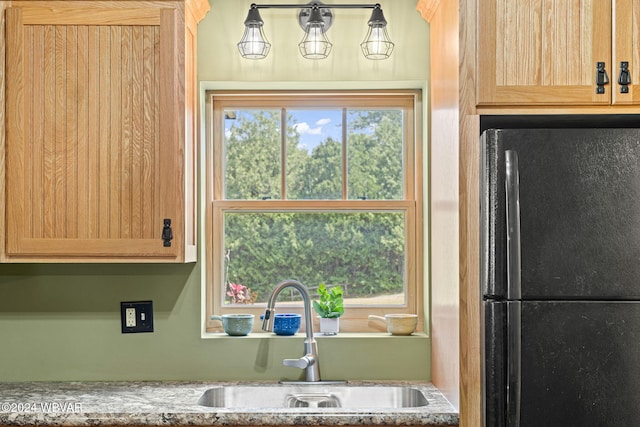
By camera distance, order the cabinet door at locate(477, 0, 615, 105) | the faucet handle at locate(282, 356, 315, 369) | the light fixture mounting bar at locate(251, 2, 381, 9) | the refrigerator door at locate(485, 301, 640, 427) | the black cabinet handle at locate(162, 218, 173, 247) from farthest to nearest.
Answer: the light fixture mounting bar at locate(251, 2, 381, 9)
the faucet handle at locate(282, 356, 315, 369)
the black cabinet handle at locate(162, 218, 173, 247)
the cabinet door at locate(477, 0, 615, 105)
the refrigerator door at locate(485, 301, 640, 427)

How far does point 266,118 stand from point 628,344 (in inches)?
61.5

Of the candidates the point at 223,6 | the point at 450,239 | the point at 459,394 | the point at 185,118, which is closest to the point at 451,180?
the point at 450,239

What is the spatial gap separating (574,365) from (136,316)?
5.07 ft

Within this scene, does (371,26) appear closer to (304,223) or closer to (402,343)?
(304,223)

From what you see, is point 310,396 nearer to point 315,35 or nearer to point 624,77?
point 315,35

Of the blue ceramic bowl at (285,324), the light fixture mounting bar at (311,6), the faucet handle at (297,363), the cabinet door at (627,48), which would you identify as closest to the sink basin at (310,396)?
the faucet handle at (297,363)

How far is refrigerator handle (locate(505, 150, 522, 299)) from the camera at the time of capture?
209 centimetres

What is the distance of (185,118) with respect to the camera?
2535mm

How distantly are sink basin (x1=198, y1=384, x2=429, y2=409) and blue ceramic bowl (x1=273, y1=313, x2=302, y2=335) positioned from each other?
202 millimetres

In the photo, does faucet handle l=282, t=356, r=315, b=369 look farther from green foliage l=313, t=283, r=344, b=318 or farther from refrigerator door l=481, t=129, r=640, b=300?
refrigerator door l=481, t=129, r=640, b=300

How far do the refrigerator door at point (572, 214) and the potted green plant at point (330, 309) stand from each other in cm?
87

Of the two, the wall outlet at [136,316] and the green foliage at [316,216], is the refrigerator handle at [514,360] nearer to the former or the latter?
the green foliage at [316,216]

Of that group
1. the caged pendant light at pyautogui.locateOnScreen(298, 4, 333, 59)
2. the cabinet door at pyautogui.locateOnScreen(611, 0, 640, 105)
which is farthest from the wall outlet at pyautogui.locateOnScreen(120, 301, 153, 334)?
the cabinet door at pyautogui.locateOnScreen(611, 0, 640, 105)

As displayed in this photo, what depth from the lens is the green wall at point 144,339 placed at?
9.23 ft
